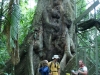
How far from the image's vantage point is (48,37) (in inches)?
501

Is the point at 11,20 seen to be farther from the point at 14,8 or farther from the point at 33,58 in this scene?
the point at 33,58

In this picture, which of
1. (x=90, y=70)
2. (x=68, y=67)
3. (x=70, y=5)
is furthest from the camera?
(x=70, y=5)

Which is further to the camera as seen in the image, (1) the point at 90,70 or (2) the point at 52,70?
(1) the point at 90,70

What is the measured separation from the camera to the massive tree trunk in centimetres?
1173

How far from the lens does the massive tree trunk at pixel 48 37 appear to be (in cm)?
1173

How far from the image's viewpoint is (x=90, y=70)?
8.91 metres

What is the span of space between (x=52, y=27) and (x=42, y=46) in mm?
1177

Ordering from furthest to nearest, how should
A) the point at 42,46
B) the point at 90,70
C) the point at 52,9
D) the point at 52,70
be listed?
the point at 52,9
the point at 42,46
the point at 90,70
the point at 52,70

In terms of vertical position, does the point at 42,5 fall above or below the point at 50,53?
above

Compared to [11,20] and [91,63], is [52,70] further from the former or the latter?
[11,20]

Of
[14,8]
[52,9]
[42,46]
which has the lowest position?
[42,46]

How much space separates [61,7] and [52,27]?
54.4 inches

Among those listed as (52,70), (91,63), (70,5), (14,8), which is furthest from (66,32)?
(14,8)

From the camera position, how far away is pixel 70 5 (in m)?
14.2
